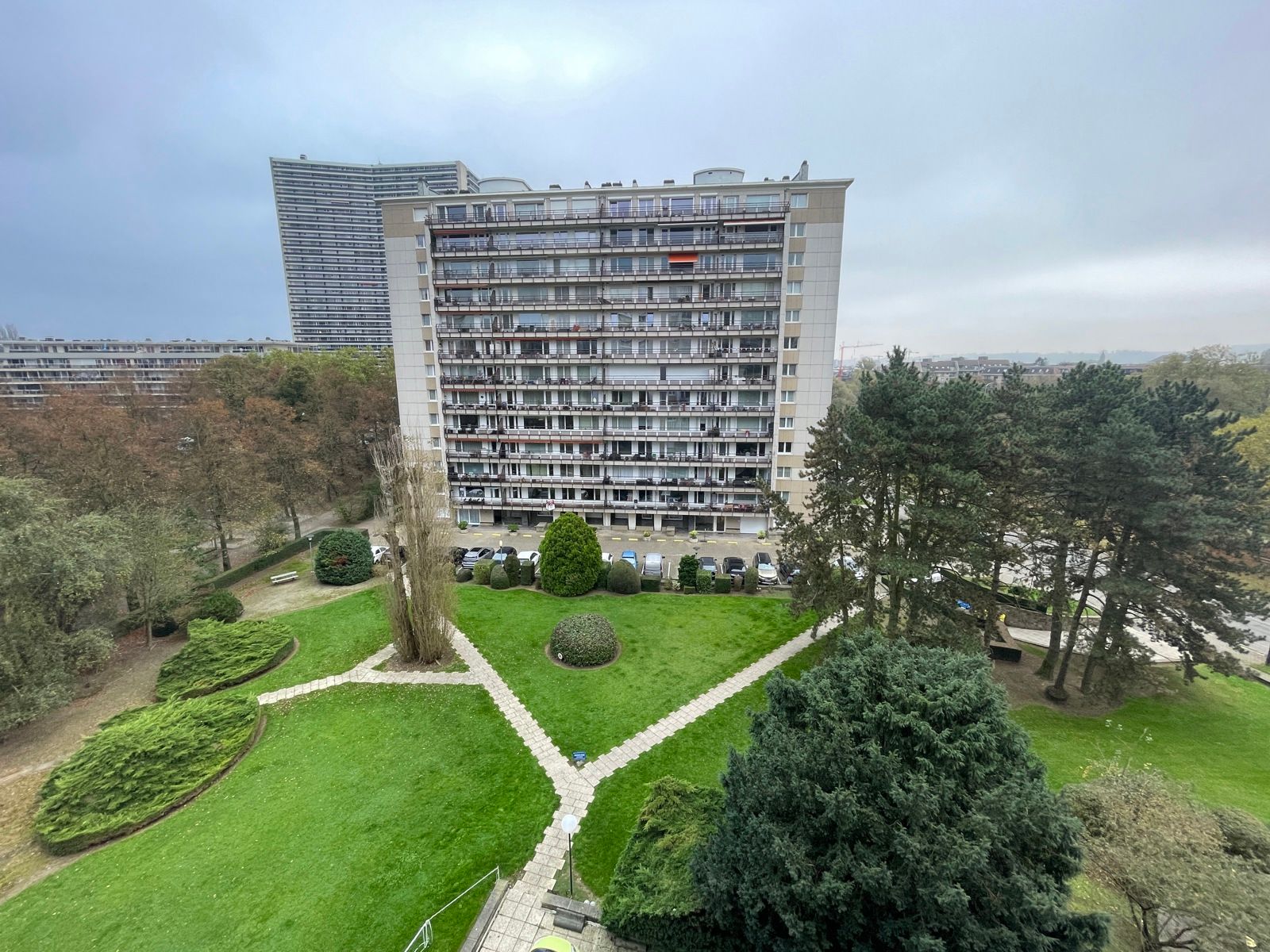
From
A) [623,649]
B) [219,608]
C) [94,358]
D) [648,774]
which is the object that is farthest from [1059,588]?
[94,358]

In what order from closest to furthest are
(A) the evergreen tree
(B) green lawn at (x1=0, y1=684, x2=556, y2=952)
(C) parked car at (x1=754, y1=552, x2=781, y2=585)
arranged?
(A) the evergreen tree, (B) green lawn at (x1=0, y1=684, x2=556, y2=952), (C) parked car at (x1=754, y1=552, x2=781, y2=585)

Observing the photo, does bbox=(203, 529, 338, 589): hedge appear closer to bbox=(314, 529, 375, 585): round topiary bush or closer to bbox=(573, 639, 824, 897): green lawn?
bbox=(314, 529, 375, 585): round topiary bush

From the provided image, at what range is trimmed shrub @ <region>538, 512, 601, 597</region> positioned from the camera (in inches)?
1179

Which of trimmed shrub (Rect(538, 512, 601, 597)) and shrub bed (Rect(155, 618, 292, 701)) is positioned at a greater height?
trimmed shrub (Rect(538, 512, 601, 597))

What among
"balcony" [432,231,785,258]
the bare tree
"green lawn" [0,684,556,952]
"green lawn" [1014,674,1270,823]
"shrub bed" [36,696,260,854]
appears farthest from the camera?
"balcony" [432,231,785,258]

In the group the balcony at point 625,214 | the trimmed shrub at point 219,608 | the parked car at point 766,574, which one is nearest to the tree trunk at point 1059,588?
the parked car at point 766,574

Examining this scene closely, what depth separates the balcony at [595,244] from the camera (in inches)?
1489

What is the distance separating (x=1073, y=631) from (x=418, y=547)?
1070 inches

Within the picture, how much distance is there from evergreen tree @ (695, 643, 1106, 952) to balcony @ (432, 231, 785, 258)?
34.6m

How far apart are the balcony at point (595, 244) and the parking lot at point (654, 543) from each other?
72.9 feet

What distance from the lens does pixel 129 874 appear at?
13.2 metres

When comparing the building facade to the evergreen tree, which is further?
the building facade

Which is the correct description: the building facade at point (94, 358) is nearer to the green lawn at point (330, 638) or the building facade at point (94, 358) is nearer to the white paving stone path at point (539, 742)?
the green lawn at point (330, 638)

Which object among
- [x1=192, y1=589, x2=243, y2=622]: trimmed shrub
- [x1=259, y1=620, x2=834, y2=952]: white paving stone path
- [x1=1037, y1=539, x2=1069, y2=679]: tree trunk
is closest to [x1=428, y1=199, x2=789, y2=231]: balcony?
[x1=1037, y1=539, x2=1069, y2=679]: tree trunk
